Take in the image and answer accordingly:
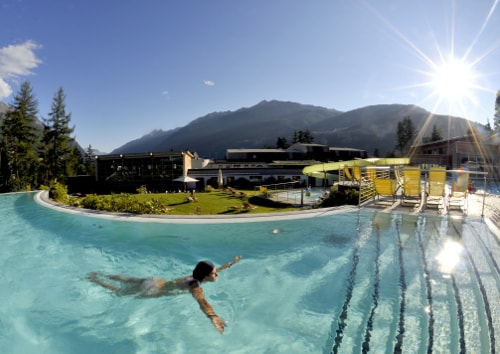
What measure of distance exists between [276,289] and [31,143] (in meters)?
36.7

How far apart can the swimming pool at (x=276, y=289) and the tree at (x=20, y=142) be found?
25.1 metres

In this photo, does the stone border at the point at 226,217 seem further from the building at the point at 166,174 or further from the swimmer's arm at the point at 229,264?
the building at the point at 166,174

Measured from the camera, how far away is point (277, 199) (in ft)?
68.2

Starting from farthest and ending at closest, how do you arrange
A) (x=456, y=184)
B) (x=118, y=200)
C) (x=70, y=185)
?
(x=70, y=185) → (x=118, y=200) → (x=456, y=184)

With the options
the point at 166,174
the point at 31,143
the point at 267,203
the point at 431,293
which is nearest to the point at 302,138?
the point at 166,174

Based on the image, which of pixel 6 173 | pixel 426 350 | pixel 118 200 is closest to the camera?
pixel 426 350

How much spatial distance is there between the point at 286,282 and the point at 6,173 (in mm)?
33341

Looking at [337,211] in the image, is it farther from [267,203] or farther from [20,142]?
[20,142]

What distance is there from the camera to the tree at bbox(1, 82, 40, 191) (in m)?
29.2

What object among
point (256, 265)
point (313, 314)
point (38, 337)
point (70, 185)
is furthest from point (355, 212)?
point (70, 185)

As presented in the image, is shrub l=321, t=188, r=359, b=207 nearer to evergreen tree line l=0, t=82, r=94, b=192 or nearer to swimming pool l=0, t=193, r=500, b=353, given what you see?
swimming pool l=0, t=193, r=500, b=353

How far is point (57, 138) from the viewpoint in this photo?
37.8 metres

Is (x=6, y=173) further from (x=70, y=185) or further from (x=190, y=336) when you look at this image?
(x=190, y=336)

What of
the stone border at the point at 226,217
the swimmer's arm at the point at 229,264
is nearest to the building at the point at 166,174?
the stone border at the point at 226,217
